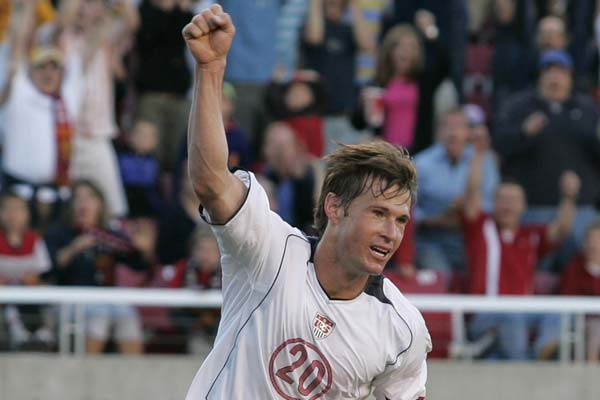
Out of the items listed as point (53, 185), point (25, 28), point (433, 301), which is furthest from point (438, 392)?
point (25, 28)

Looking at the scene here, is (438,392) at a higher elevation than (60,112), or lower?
lower

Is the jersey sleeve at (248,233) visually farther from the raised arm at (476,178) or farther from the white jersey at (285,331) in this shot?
the raised arm at (476,178)

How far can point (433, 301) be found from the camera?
906 centimetres

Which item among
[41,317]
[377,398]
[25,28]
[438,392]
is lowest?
[438,392]

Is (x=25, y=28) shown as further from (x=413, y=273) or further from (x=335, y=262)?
(x=335, y=262)

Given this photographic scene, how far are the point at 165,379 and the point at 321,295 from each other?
4598mm

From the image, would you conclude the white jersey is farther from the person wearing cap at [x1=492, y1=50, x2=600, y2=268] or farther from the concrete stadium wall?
the person wearing cap at [x1=492, y1=50, x2=600, y2=268]

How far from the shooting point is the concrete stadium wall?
916 cm

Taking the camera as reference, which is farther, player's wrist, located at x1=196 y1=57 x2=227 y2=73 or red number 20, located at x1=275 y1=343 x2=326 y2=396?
red number 20, located at x1=275 y1=343 x2=326 y2=396

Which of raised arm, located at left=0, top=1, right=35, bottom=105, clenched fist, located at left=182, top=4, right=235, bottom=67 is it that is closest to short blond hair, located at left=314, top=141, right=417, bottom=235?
clenched fist, located at left=182, top=4, right=235, bottom=67

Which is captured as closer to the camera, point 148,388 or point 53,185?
point 148,388

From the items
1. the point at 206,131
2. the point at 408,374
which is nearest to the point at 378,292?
A: the point at 408,374

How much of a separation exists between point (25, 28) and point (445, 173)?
327 cm

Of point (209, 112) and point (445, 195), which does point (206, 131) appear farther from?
point (445, 195)
